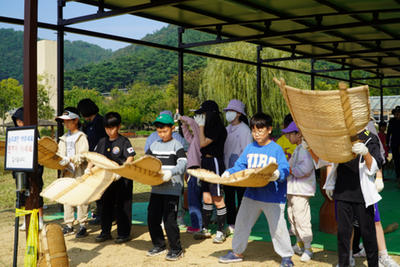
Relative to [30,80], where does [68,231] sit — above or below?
below

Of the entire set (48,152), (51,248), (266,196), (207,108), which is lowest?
(51,248)

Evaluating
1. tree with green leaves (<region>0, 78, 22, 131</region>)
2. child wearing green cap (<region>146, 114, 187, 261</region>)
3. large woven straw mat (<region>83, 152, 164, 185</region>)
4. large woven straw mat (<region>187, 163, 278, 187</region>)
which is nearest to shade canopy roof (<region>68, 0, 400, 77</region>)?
child wearing green cap (<region>146, 114, 187, 261</region>)

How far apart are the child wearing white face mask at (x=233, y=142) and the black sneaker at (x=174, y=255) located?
1068 mm

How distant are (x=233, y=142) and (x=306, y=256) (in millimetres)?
1803

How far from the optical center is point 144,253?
4398 millimetres

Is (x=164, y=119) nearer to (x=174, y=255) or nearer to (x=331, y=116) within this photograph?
(x=174, y=255)

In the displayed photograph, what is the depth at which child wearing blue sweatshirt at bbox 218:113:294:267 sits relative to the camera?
3.75 metres

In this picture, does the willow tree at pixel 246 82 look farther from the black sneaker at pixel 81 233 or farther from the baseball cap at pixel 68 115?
the black sneaker at pixel 81 233

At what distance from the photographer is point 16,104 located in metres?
34.2

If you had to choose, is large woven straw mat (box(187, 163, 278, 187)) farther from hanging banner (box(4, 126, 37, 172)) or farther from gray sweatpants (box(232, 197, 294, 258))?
hanging banner (box(4, 126, 37, 172))

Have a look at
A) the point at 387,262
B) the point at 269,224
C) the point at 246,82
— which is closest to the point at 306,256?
the point at 269,224

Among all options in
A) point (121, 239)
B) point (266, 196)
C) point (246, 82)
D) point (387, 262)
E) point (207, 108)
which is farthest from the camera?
point (246, 82)

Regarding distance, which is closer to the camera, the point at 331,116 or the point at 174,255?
the point at 331,116

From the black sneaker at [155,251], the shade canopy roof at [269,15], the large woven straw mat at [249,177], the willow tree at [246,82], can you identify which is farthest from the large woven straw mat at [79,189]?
the willow tree at [246,82]
